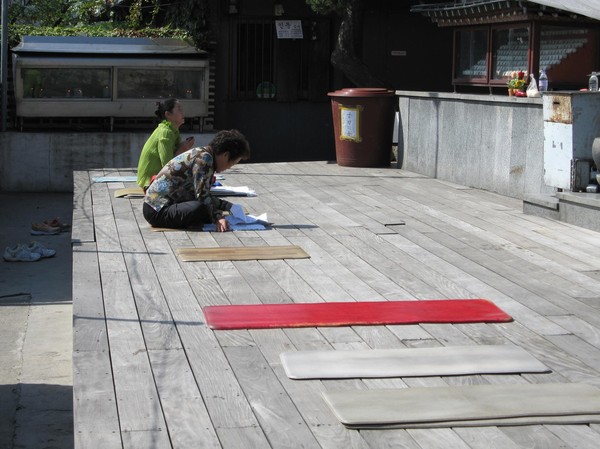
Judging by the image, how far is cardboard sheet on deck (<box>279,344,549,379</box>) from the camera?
4.74 m

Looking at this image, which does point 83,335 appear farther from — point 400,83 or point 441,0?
point 400,83

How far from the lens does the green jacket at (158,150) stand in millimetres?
9766

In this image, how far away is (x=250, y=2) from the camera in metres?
17.0

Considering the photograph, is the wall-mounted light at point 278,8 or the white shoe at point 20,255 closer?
the white shoe at point 20,255

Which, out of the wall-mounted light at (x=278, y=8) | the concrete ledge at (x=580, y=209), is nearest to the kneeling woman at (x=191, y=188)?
the concrete ledge at (x=580, y=209)

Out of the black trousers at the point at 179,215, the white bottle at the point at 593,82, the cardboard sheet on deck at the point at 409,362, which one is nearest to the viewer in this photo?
the cardboard sheet on deck at the point at 409,362

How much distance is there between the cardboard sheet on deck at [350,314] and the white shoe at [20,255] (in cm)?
606

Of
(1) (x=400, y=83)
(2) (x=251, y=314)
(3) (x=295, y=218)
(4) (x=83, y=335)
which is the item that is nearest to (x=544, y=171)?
(3) (x=295, y=218)

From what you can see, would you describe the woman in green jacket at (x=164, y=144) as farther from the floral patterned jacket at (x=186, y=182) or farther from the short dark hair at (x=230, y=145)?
the short dark hair at (x=230, y=145)

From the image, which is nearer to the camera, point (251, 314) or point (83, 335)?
point (83, 335)

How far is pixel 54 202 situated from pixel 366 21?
19.8 feet

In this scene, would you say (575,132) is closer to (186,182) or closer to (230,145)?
(230,145)

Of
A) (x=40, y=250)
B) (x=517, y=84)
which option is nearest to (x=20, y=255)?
(x=40, y=250)

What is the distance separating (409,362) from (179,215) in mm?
3946
